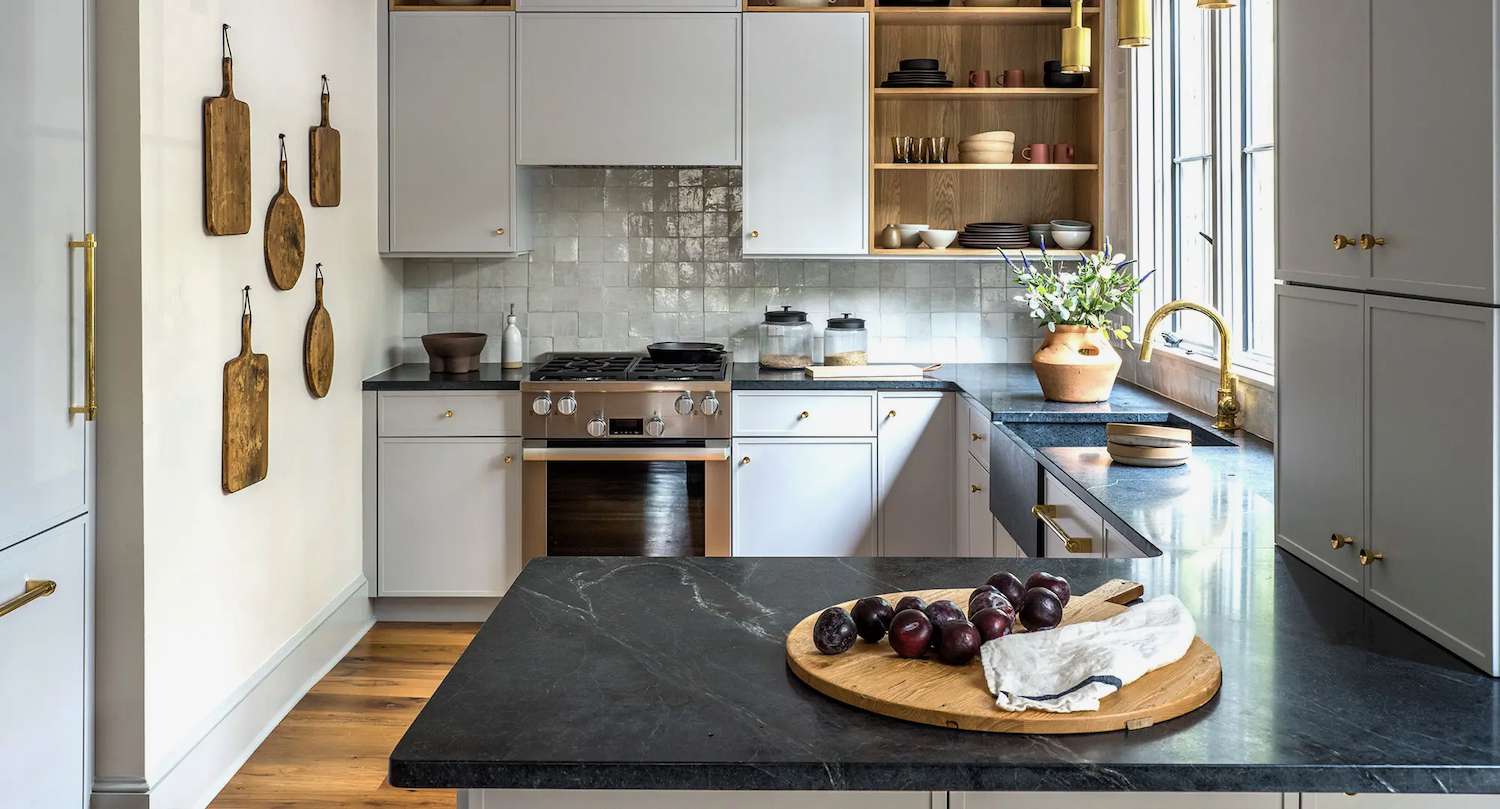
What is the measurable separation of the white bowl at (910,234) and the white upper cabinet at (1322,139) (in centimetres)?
303

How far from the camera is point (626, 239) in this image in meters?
5.40

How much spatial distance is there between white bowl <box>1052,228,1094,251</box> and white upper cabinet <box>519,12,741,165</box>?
4.20ft

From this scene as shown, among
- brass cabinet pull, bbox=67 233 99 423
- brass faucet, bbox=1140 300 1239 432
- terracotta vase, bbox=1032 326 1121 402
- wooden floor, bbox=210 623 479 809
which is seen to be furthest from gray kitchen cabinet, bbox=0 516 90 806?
terracotta vase, bbox=1032 326 1121 402

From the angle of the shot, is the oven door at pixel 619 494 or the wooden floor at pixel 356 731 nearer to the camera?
the wooden floor at pixel 356 731

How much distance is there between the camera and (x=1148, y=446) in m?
3.09

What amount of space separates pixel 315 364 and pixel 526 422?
0.82m

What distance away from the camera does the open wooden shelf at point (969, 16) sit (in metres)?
5.02

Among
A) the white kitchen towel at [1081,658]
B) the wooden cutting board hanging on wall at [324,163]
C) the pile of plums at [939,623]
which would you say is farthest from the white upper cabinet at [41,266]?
the white kitchen towel at [1081,658]

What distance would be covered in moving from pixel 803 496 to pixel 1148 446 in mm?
1915

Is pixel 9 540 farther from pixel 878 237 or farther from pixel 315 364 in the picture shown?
pixel 878 237

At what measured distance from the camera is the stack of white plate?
5070mm

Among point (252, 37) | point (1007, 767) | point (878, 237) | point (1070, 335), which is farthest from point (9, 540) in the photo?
point (878, 237)

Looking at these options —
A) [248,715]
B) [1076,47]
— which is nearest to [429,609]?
[248,715]

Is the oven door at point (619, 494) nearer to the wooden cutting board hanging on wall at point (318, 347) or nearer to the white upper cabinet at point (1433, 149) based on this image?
the wooden cutting board hanging on wall at point (318, 347)
